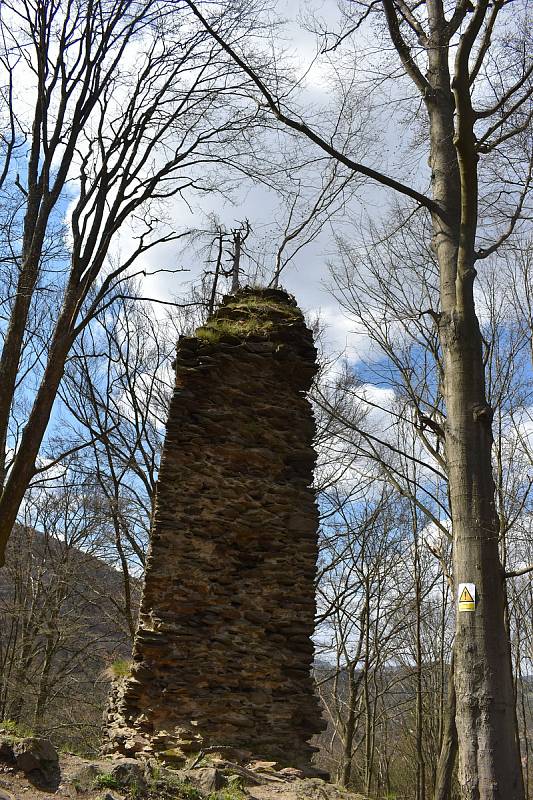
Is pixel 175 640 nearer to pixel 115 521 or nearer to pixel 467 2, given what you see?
pixel 467 2

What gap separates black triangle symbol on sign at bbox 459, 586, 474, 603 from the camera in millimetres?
3457

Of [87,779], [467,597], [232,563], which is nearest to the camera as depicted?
[467,597]

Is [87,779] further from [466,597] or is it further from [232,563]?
[232,563]

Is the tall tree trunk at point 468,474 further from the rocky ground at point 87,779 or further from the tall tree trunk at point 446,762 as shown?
the tall tree trunk at point 446,762

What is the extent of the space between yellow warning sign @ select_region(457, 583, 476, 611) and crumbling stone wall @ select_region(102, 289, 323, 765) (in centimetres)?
338

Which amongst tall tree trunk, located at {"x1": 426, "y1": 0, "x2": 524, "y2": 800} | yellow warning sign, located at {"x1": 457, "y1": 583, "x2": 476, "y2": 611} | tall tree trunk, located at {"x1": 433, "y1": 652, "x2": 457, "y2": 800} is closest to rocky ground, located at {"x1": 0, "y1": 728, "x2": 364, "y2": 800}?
tall tree trunk, located at {"x1": 426, "y1": 0, "x2": 524, "y2": 800}

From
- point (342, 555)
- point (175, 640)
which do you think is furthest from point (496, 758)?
point (342, 555)

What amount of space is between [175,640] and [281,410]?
2743 millimetres

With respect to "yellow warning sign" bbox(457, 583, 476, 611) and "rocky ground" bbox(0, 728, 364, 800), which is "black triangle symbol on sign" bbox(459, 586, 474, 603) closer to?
"yellow warning sign" bbox(457, 583, 476, 611)

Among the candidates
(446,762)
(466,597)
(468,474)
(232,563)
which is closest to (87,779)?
(466,597)

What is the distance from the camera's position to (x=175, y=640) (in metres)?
6.31

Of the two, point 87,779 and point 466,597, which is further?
point 87,779

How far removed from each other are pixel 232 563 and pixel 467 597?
3653mm

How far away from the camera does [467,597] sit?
347 centimetres
